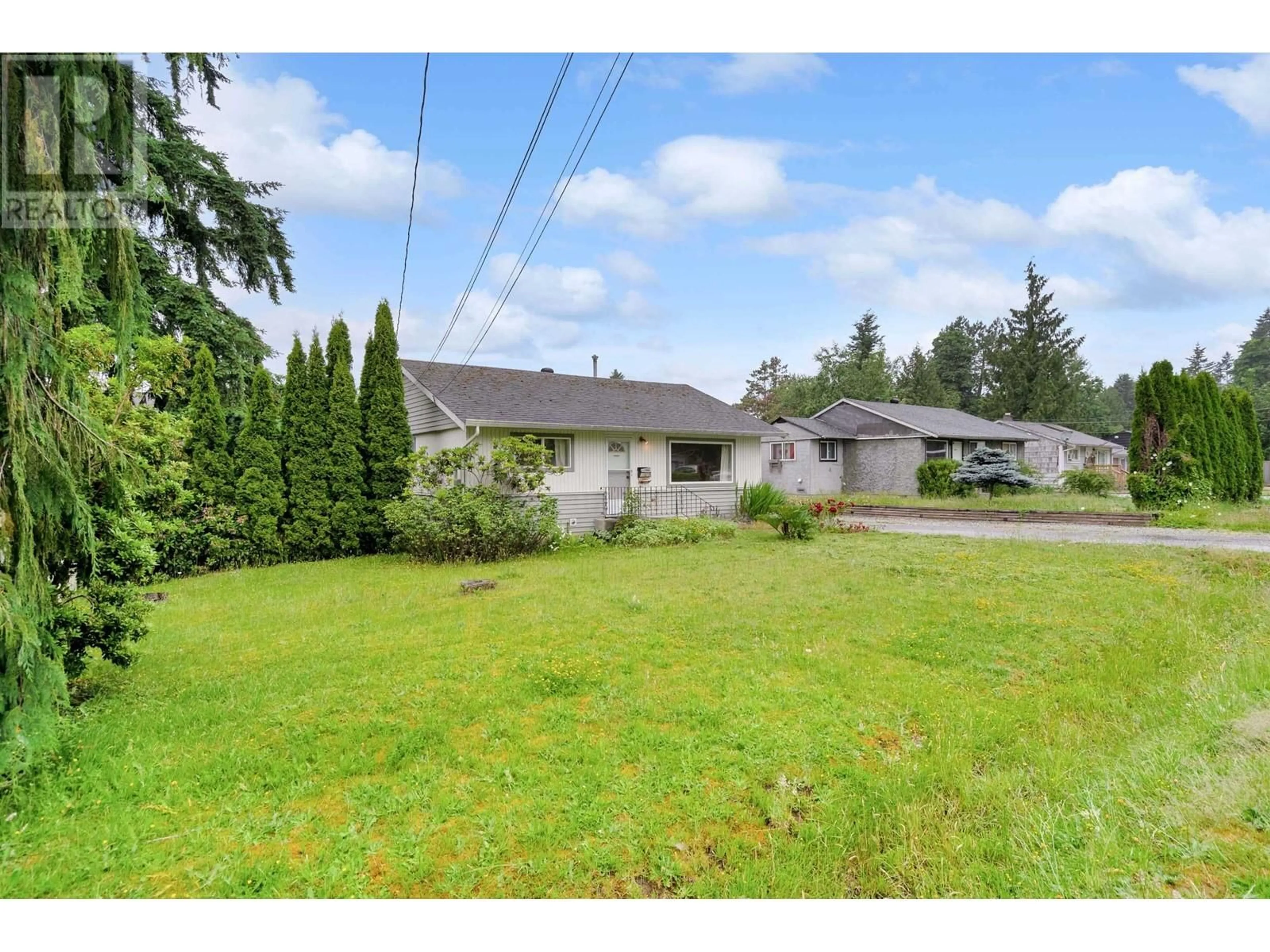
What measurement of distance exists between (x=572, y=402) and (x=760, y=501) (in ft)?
18.4

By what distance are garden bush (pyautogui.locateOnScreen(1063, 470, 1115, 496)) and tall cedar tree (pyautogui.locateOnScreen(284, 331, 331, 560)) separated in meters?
25.7

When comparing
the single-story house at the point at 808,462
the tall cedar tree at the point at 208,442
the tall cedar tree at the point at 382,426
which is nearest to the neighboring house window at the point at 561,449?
the tall cedar tree at the point at 382,426

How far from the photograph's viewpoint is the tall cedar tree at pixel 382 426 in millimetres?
12016

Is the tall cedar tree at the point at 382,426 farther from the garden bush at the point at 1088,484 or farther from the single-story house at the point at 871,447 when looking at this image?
the garden bush at the point at 1088,484

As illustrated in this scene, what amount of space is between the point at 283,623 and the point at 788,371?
55394mm

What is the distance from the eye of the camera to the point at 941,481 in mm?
22641

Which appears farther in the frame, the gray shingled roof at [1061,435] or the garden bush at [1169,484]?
the gray shingled roof at [1061,435]

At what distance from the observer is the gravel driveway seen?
414 inches

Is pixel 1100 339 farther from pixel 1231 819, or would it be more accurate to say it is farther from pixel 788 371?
pixel 1231 819

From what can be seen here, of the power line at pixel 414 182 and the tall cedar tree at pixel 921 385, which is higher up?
the tall cedar tree at pixel 921 385

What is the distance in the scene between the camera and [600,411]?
579 inches

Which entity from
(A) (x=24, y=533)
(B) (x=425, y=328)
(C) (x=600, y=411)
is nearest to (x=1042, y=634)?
(A) (x=24, y=533)

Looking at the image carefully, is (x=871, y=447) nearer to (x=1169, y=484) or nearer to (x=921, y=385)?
(x=1169, y=484)

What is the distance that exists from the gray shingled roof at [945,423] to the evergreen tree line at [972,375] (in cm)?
773
